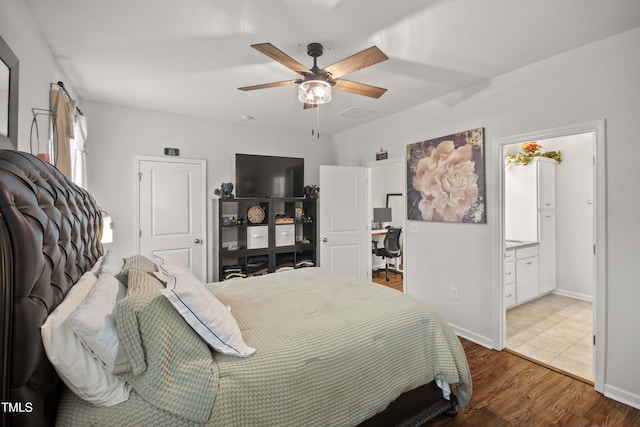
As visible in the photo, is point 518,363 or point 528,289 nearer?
point 518,363

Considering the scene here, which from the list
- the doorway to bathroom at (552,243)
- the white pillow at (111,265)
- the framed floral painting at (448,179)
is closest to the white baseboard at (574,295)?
the doorway to bathroom at (552,243)

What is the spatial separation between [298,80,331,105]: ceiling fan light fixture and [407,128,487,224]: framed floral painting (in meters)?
1.73

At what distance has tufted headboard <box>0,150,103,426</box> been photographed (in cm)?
82

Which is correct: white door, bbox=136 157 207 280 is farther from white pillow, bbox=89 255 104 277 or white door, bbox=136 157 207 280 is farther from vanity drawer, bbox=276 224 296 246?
white pillow, bbox=89 255 104 277

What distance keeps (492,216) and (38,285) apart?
326 centimetres

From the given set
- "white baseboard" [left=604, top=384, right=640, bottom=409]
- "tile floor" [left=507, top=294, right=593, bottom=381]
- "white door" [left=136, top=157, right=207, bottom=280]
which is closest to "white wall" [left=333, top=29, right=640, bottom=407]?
"white baseboard" [left=604, top=384, right=640, bottom=409]

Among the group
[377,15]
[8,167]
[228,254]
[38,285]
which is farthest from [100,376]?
[228,254]

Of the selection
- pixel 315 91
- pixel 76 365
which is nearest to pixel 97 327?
pixel 76 365

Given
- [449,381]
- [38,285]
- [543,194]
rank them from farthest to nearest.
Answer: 1. [543,194]
2. [449,381]
3. [38,285]

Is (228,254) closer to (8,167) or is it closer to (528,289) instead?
(8,167)

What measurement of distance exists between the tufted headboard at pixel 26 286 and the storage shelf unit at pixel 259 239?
2821 millimetres

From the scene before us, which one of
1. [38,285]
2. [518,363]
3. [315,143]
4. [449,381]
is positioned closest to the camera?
[38,285]

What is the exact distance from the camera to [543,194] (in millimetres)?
4316

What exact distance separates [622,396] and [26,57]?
4.61 m
